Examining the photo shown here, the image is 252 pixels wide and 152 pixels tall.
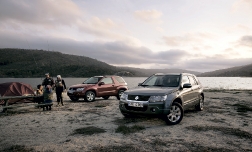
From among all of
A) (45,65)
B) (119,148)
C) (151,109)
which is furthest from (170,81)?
(45,65)

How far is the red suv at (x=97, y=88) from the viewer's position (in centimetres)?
1233

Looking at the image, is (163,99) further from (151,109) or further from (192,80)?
(192,80)

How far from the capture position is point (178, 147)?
422 cm

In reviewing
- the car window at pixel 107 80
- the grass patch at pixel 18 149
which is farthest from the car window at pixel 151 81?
the car window at pixel 107 80

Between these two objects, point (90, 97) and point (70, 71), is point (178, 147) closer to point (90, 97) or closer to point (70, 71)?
point (90, 97)

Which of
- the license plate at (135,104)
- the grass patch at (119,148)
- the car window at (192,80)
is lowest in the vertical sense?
the grass patch at (119,148)

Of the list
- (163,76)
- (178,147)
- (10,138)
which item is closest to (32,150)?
(10,138)

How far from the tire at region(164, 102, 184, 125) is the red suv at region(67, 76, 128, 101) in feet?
23.8

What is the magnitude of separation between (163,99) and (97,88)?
758cm

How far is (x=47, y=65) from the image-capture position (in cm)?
15650

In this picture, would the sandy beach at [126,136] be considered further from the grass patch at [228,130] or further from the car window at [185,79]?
the car window at [185,79]

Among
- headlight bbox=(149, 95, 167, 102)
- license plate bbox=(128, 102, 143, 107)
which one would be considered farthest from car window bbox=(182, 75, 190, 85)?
license plate bbox=(128, 102, 143, 107)

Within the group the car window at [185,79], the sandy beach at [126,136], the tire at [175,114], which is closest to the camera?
the sandy beach at [126,136]

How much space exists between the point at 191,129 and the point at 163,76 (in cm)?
256
